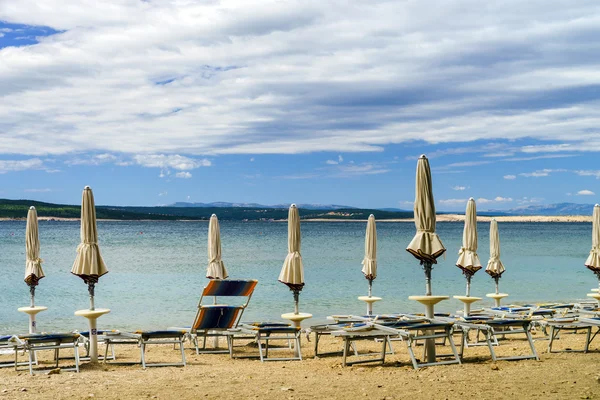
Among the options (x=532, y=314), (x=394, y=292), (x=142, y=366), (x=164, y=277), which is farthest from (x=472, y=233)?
(x=164, y=277)

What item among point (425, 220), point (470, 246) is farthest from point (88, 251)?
point (470, 246)

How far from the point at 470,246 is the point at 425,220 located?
412cm

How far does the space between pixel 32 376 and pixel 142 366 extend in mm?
1302

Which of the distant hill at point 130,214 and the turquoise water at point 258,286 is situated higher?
the distant hill at point 130,214

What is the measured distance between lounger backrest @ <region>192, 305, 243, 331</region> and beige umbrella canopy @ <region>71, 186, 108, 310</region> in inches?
62.4

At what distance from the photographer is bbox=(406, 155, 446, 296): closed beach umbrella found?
809 cm

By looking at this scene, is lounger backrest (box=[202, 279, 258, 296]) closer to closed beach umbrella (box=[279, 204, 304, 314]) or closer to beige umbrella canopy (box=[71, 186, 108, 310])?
closed beach umbrella (box=[279, 204, 304, 314])

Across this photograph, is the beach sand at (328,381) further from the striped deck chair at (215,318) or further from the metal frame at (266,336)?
the striped deck chair at (215,318)

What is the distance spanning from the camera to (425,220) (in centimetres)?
816

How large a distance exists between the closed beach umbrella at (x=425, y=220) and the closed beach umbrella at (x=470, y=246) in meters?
3.71

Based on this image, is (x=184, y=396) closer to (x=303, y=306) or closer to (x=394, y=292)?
(x=303, y=306)

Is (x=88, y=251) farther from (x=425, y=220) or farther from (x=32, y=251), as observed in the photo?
(x=425, y=220)

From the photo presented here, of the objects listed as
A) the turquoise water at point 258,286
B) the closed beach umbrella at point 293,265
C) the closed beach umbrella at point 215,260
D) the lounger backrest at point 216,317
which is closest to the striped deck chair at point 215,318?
the lounger backrest at point 216,317

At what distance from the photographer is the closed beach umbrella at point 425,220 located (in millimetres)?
8086
